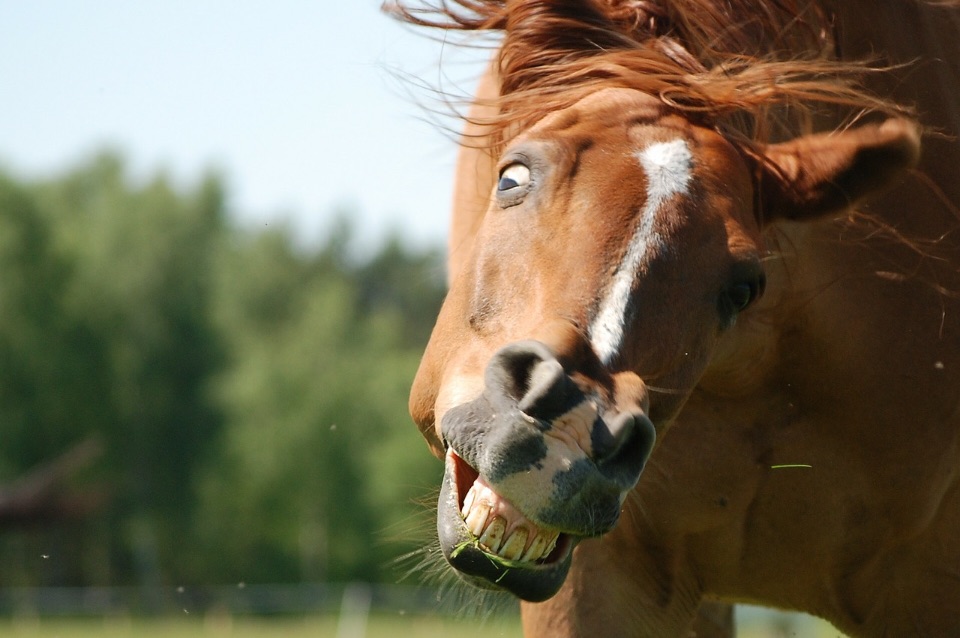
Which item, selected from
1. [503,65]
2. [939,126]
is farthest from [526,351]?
[939,126]

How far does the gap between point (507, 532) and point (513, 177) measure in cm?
95

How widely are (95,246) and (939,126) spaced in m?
45.6

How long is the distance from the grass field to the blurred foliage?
1437cm

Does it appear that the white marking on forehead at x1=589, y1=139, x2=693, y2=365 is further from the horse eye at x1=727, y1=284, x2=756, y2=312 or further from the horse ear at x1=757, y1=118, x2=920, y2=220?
the horse ear at x1=757, y1=118, x2=920, y2=220

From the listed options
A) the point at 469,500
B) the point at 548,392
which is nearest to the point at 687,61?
the point at 548,392

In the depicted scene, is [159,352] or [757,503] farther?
[159,352]

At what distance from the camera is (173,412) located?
45594mm

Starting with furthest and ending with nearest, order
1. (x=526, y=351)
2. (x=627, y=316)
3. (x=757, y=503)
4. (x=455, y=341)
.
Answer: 1. (x=757, y=503)
2. (x=455, y=341)
3. (x=627, y=316)
4. (x=526, y=351)

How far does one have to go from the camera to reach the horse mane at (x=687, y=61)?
3.25m

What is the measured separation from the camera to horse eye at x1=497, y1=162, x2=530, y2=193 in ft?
10.0

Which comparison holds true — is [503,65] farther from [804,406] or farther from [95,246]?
[95,246]

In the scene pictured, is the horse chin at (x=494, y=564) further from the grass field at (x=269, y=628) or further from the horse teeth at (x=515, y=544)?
the grass field at (x=269, y=628)

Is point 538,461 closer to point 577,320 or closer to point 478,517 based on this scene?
point 478,517

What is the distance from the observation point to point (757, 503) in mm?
3781
